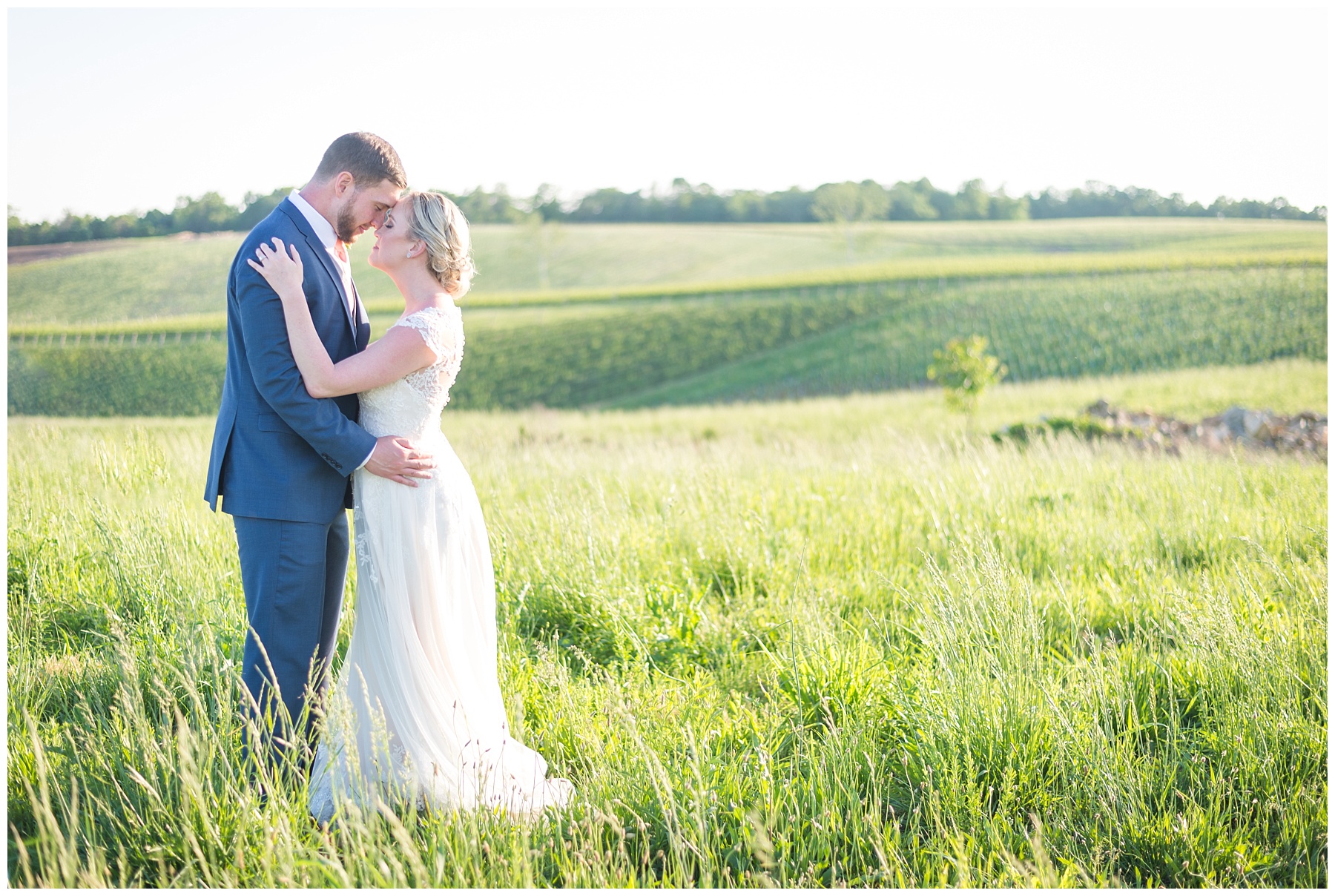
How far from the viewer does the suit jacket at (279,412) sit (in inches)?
114

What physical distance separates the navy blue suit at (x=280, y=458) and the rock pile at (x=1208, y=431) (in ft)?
33.7

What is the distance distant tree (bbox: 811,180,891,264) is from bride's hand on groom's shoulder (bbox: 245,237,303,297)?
7341 cm

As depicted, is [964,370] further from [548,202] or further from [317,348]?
[548,202]

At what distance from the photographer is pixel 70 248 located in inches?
512

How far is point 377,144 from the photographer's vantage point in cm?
310

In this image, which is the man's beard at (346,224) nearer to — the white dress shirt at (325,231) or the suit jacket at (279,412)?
the white dress shirt at (325,231)

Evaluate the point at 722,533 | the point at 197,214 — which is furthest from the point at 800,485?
the point at 197,214

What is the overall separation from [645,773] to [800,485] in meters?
4.29

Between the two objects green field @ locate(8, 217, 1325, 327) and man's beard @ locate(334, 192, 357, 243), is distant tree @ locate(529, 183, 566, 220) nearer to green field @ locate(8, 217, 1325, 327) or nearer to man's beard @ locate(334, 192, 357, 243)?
green field @ locate(8, 217, 1325, 327)

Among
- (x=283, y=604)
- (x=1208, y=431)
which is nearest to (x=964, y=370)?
(x=1208, y=431)

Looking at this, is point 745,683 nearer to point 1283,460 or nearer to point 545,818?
point 545,818

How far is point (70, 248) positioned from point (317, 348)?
13.6 m

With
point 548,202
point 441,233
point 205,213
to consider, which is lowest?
point 441,233

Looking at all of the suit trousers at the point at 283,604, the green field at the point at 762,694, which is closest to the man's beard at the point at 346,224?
the suit trousers at the point at 283,604
